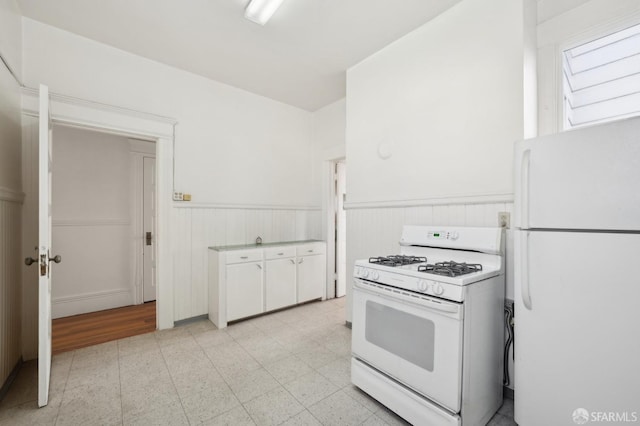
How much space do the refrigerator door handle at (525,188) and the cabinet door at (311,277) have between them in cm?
267

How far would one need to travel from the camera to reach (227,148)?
11.4 feet

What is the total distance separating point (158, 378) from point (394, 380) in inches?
68.5

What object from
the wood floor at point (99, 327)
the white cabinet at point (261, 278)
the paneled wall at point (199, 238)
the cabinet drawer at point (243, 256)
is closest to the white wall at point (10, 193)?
the wood floor at point (99, 327)

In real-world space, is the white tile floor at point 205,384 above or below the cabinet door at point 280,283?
below

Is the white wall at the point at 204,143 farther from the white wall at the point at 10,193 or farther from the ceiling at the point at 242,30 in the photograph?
the white wall at the point at 10,193

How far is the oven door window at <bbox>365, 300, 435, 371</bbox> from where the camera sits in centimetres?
153

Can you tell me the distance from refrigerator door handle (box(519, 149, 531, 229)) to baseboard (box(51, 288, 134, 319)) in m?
4.53

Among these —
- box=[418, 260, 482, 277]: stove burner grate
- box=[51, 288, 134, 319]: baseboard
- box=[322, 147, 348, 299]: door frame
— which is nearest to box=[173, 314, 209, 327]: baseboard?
box=[51, 288, 134, 319]: baseboard

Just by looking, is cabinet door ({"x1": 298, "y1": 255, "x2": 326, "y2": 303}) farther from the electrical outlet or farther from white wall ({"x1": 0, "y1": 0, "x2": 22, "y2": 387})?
white wall ({"x1": 0, "y1": 0, "x2": 22, "y2": 387})

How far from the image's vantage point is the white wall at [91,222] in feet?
11.2

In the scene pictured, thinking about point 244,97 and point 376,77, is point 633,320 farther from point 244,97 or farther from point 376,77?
point 244,97

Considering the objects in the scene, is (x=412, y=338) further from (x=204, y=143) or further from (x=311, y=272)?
(x=204, y=143)

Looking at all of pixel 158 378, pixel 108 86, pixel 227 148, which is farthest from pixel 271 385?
pixel 108 86

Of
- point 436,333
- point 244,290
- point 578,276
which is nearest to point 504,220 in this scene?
point 578,276
